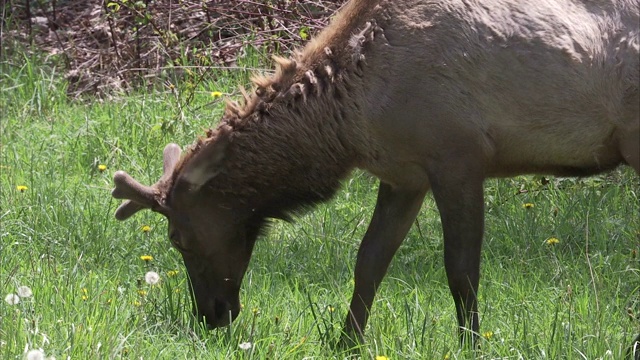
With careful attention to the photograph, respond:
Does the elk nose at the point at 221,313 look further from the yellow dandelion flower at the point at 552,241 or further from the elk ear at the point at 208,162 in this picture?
the yellow dandelion flower at the point at 552,241

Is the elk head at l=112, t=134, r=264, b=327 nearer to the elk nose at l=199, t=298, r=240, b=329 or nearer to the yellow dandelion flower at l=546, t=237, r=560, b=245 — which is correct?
the elk nose at l=199, t=298, r=240, b=329

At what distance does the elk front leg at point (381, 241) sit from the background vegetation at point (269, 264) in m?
0.16

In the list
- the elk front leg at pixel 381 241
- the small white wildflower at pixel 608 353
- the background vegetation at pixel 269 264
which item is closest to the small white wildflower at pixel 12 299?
the background vegetation at pixel 269 264

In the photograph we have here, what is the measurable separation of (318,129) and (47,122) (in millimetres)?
4212

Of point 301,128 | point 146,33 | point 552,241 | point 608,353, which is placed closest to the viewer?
point 608,353

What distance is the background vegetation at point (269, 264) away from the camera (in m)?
4.83

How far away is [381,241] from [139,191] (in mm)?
1156

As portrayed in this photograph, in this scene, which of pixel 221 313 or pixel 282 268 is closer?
pixel 221 313

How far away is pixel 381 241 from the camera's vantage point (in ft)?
18.5

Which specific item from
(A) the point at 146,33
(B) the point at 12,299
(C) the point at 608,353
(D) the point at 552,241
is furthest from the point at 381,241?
(A) the point at 146,33

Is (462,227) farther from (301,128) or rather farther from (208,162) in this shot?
(208,162)

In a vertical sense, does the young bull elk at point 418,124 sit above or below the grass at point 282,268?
above

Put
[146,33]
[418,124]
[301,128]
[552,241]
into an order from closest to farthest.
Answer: [418,124] < [301,128] < [552,241] < [146,33]

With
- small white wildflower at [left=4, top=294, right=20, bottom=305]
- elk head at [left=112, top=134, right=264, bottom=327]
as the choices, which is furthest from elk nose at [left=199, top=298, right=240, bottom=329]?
small white wildflower at [left=4, top=294, right=20, bottom=305]
